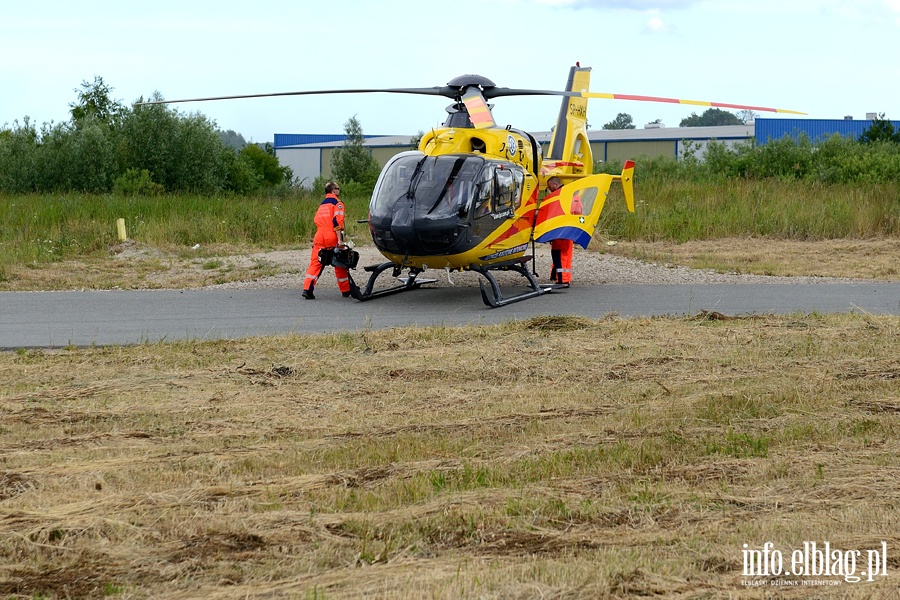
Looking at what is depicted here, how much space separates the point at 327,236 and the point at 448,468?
8.89 m

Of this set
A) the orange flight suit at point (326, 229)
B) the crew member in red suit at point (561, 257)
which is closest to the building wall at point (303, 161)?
the crew member in red suit at point (561, 257)

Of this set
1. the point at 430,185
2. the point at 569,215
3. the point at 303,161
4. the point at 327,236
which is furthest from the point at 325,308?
the point at 303,161

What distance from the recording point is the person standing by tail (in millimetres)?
14570

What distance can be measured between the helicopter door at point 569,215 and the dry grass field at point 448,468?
5521mm

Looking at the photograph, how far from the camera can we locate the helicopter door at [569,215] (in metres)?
15.8

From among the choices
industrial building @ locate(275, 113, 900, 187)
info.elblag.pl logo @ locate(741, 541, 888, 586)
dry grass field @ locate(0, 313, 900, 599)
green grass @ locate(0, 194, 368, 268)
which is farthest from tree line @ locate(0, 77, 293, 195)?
info.elblag.pl logo @ locate(741, 541, 888, 586)

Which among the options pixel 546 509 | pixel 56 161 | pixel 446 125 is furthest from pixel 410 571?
pixel 56 161

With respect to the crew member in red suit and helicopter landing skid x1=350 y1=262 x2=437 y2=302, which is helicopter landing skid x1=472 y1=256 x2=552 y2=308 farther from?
helicopter landing skid x1=350 y1=262 x2=437 y2=302

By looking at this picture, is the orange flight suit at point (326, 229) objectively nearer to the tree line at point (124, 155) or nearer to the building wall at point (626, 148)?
the tree line at point (124, 155)

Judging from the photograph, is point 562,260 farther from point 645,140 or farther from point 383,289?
point 645,140

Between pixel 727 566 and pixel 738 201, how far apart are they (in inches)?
905

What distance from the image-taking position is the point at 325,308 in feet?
45.6

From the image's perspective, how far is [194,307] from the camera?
13.7 meters

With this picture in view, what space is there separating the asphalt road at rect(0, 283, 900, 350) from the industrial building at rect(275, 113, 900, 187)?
4670cm
